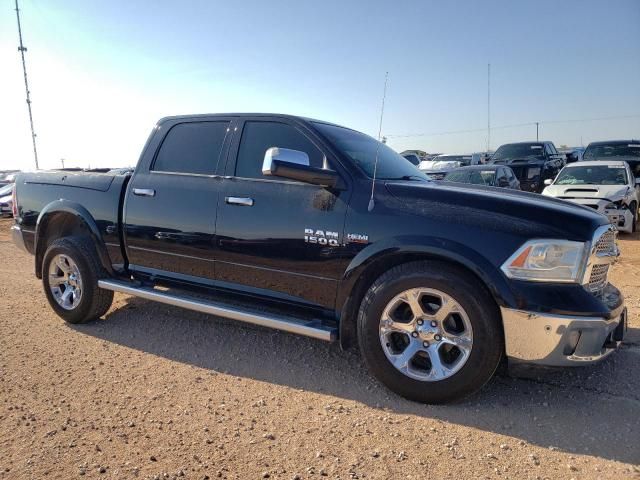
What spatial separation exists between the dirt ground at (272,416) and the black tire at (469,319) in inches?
5.5

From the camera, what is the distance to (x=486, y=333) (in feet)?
9.52

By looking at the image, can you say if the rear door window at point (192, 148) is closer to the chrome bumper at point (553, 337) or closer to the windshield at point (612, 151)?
the chrome bumper at point (553, 337)

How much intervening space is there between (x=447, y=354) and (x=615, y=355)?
66.1 inches

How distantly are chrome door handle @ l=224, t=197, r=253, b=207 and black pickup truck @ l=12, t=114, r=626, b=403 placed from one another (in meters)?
0.01

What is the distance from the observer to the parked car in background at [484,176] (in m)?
10.6

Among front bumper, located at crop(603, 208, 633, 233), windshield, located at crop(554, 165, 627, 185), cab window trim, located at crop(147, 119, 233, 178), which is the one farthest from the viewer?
windshield, located at crop(554, 165, 627, 185)

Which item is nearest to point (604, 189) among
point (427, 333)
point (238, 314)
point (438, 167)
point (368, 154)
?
point (368, 154)

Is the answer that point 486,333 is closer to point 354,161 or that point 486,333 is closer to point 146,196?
point 354,161

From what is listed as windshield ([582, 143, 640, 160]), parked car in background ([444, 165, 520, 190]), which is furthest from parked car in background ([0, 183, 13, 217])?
windshield ([582, 143, 640, 160])

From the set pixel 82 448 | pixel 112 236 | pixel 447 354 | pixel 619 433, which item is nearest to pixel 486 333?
pixel 447 354

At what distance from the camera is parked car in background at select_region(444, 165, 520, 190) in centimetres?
1058

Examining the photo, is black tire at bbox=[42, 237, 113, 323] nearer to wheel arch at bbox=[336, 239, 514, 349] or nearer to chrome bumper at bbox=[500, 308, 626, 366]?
wheel arch at bbox=[336, 239, 514, 349]

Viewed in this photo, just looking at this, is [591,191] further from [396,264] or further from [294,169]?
[294,169]

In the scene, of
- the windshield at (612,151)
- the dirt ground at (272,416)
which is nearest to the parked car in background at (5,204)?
the dirt ground at (272,416)
